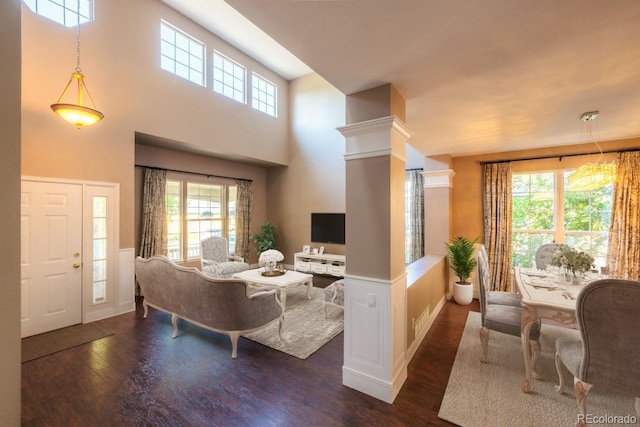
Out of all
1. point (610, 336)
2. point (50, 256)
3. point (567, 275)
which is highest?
point (50, 256)

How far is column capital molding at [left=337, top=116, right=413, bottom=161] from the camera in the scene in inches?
87.4

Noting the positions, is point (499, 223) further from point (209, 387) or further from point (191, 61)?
point (191, 61)

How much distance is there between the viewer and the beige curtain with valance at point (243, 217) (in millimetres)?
6754

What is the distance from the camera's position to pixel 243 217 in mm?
6852

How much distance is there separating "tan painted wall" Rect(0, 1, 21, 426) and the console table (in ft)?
17.8

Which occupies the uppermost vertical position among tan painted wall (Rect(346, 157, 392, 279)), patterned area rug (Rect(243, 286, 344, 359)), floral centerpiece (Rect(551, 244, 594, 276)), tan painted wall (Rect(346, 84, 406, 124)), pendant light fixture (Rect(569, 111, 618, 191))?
tan painted wall (Rect(346, 84, 406, 124))

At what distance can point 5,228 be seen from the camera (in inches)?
34.9

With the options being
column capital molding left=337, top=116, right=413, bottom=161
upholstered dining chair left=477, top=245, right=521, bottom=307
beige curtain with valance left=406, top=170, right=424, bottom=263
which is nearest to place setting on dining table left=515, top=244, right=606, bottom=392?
upholstered dining chair left=477, top=245, right=521, bottom=307

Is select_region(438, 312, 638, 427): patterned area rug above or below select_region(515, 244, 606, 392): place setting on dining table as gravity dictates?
below

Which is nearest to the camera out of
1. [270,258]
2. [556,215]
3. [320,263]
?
[556,215]

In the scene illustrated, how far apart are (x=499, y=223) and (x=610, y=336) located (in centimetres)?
327

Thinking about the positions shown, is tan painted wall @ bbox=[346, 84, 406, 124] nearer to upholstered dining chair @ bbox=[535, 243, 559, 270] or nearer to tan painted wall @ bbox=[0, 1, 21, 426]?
tan painted wall @ bbox=[0, 1, 21, 426]

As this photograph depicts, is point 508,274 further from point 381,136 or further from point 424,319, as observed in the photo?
point 381,136

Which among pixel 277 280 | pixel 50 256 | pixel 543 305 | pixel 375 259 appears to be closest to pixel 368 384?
pixel 375 259
